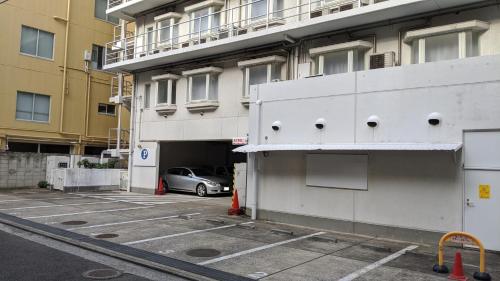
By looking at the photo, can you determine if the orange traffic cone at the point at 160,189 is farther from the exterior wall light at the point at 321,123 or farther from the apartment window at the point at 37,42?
the exterior wall light at the point at 321,123

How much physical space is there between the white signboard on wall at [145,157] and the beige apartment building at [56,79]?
3.26 m

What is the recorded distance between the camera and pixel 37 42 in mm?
23734

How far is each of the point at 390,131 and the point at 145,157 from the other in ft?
43.7

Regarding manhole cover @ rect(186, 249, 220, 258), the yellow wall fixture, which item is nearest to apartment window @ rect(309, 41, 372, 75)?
the yellow wall fixture

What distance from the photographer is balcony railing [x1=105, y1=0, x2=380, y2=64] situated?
14185mm

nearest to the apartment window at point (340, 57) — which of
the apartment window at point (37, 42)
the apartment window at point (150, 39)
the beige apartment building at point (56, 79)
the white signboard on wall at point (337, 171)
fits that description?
the white signboard on wall at point (337, 171)

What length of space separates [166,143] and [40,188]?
21.2ft

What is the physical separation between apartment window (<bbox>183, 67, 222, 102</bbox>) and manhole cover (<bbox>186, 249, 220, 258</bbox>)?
31.7 ft

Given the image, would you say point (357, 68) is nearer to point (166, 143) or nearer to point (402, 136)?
point (402, 136)

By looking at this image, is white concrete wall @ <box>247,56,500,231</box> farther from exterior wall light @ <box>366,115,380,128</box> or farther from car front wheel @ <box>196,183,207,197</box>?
car front wheel @ <box>196,183,207,197</box>

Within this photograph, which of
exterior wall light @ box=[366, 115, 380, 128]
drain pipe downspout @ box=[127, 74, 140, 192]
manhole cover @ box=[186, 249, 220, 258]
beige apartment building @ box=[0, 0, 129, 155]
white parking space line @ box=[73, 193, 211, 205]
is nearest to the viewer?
manhole cover @ box=[186, 249, 220, 258]

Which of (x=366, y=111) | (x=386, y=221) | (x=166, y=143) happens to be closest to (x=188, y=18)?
(x=166, y=143)

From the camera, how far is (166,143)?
21562mm

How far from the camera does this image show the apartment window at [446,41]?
11320 millimetres
